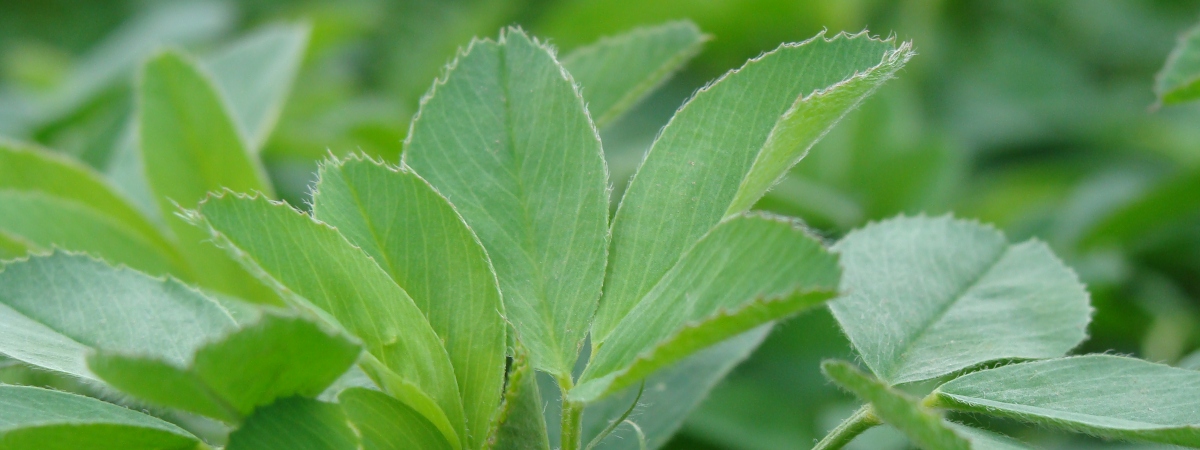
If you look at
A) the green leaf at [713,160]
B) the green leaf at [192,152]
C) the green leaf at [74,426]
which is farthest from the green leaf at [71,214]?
the green leaf at [713,160]

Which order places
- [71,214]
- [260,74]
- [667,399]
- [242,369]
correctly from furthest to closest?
[260,74] → [71,214] → [667,399] → [242,369]

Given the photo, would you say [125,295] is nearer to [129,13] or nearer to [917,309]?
[917,309]

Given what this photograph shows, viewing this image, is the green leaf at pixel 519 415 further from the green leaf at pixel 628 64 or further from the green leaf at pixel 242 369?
the green leaf at pixel 628 64

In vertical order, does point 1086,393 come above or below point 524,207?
below

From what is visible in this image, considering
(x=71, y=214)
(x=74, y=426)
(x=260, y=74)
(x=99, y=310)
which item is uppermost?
(x=260, y=74)

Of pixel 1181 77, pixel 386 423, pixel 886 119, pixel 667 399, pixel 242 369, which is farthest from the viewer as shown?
pixel 886 119

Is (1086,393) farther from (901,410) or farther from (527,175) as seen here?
(527,175)

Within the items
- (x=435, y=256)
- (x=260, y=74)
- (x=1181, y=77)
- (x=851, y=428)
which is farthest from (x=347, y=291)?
(x=260, y=74)
